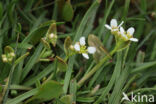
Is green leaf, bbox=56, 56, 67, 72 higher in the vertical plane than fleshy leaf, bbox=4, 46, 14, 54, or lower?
lower

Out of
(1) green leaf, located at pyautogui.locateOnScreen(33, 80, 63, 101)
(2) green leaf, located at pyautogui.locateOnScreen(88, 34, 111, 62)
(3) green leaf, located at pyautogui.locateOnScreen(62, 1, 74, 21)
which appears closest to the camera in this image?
(1) green leaf, located at pyautogui.locateOnScreen(33, 80, 63, 101)

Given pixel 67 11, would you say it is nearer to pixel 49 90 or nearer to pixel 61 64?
pixel 61 64

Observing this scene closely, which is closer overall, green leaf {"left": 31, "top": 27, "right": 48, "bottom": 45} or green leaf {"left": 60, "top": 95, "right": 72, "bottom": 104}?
green leaf {"left": 60, "top": 95, "right": 72, "bottom": 104}

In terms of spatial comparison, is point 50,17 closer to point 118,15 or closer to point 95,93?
point 118,15

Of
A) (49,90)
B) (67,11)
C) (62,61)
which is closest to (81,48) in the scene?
(62,61)

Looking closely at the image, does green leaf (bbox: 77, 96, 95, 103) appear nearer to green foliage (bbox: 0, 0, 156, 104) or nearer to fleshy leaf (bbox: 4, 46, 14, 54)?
green foliage (bbox: 0, 0, 156, 104)

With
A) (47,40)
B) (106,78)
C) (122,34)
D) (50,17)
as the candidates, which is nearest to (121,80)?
(106,78)

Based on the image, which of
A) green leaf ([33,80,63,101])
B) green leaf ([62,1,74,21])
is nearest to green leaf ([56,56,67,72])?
green leaf ([33,80,63,101])

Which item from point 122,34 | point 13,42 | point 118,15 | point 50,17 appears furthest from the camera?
point 50,17
